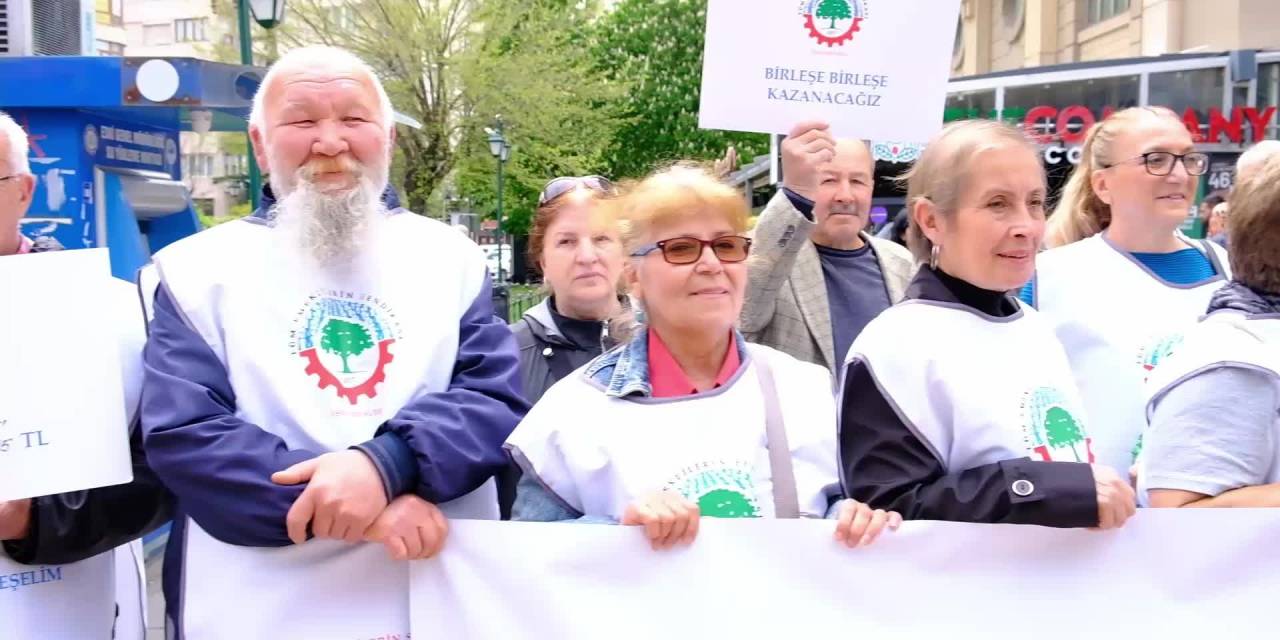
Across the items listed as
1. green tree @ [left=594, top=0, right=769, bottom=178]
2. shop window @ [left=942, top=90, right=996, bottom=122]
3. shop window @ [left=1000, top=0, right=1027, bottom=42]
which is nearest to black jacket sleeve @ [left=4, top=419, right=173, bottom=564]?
shop window @ [left=942, top=90, right=996, bottom=122]

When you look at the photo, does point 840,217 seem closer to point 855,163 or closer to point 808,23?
point 855,163

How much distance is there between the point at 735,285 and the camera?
2438 mm

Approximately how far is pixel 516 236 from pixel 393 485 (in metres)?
39.0

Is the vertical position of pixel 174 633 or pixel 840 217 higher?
pixel 840 217

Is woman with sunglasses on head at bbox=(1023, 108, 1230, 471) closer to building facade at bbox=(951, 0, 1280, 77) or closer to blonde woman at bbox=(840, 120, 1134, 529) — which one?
blonde woman at bbox=(840, 120, 1134, 529)

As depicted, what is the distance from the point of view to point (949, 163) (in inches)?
95.3

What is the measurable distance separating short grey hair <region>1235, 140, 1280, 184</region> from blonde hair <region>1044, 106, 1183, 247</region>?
0.47m

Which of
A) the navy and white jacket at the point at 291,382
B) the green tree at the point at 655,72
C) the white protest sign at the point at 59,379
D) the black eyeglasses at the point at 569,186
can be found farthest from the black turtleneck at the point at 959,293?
the green tree at the point at 655,72

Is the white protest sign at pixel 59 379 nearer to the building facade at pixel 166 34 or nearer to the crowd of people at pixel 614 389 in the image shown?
the crowd of people at pixel 614 389

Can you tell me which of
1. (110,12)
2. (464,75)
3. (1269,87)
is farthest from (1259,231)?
(110,12)

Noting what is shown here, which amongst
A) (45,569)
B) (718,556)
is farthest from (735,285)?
(45,569)

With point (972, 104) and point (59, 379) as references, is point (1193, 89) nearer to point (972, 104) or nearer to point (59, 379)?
point (972, 104)

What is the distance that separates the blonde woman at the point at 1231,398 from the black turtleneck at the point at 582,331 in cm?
163

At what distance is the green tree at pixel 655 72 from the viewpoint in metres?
33.9
